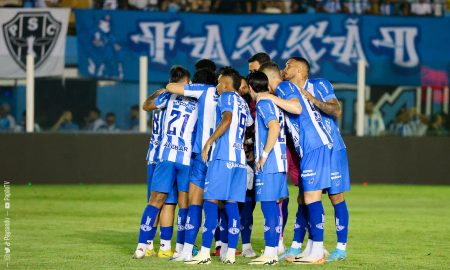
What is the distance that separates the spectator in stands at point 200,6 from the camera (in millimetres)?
21312

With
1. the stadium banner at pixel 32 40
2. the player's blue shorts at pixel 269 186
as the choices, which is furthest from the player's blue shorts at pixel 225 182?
the stadium banner at pixel 32 40

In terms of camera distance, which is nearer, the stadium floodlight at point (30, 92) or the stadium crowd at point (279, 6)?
the stadium floodlight at point (30, 92)

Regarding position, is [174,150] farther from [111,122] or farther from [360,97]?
[360,97]

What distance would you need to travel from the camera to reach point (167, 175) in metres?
10.3

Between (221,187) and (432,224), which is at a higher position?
(221,187)

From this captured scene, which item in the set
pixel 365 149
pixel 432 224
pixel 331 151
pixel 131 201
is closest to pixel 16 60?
pixel 131 201

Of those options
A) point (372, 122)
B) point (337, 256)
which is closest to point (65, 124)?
point (372, 122)

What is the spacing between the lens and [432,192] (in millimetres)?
19844

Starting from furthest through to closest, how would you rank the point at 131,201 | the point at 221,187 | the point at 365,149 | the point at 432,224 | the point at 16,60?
the point at 365,149
the point at 16,60
the point at 131,201
the point at 432,224
the point at 221,187

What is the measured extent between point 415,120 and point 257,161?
38.1ft

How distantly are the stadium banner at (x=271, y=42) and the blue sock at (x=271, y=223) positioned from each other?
10598 millimetres

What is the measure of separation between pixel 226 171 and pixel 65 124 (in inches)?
413

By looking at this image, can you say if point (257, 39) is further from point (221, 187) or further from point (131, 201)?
point (221, 187)

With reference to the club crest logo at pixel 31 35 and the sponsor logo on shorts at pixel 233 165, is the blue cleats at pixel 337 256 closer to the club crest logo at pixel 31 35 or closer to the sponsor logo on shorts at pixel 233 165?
the sponsor logo on shorts at pixel 233 165
